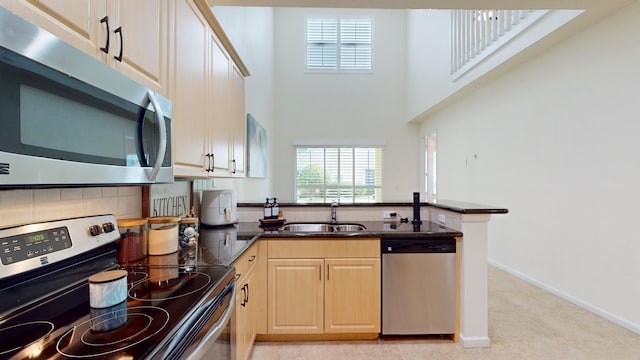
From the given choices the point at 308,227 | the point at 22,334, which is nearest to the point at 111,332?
the point at 22,334

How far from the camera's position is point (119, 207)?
1548 millimetres

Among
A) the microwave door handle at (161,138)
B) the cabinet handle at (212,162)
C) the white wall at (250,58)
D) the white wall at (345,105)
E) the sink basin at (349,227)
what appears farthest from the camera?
the white wall at (345,105)

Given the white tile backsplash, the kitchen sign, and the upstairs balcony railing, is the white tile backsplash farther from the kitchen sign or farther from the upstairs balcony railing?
the upstairs balcony railing

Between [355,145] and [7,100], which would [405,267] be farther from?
[355,145]

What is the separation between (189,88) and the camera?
1587mm

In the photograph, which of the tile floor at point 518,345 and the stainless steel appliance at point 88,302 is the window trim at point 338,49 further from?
the stainless steel appliance at point 88,302

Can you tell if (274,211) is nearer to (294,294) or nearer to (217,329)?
(294,294)

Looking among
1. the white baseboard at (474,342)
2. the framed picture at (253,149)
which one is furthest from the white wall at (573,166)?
the framed picture at (253,149)

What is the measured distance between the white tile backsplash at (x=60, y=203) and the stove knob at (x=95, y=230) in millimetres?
86

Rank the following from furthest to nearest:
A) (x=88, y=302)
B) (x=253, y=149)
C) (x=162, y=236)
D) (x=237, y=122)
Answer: (x=253, y=149) < (x=237, y=122) < (x=162, y=236) < (x=88, y=302)

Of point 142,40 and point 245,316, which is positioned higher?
point 142,40

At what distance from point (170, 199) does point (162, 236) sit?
555mm

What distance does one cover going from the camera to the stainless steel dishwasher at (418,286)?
224 cm

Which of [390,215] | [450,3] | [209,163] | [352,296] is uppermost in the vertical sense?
[450,3]
